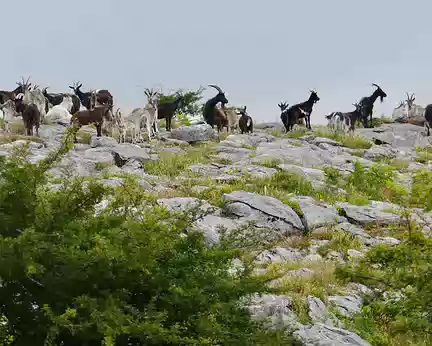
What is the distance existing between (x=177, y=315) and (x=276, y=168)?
14.6m

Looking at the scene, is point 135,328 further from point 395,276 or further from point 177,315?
point 395,276

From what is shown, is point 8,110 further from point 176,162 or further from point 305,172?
point 305,172

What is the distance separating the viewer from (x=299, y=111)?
30.2 metres

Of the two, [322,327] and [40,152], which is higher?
[40,152]

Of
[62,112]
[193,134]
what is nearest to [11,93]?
[62,112]

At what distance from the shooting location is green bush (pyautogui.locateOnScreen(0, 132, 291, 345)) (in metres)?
4.26

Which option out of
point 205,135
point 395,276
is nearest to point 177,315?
point 395,276

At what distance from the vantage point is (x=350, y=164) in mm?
21828

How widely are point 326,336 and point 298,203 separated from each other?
7.09 m

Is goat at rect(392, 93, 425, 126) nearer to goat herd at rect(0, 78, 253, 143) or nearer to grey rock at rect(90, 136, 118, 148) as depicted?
goat herd at rect(0, 78, 253, 143)

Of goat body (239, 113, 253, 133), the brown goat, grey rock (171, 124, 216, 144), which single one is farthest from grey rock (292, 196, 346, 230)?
goat body (239, 113, 253, 133)

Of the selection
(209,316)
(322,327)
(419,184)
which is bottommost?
(322,327)

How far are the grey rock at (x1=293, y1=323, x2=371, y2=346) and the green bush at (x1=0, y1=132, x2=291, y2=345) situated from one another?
2.03 metres

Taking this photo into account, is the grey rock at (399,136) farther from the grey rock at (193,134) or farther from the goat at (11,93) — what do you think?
the goat at (11,93)
